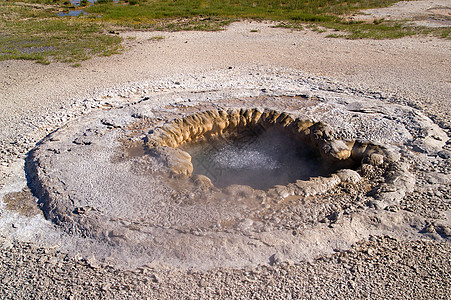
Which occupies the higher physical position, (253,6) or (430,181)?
(253,6)

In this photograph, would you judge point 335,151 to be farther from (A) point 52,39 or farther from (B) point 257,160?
(A) point 52,39

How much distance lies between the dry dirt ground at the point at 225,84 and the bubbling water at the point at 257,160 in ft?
5.18

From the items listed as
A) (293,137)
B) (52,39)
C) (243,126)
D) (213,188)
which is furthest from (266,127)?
(52,39)

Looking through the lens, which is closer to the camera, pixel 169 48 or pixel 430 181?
pixel 430 181

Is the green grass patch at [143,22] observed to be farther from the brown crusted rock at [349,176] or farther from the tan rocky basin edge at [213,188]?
the brown crusted rock at [349,176]

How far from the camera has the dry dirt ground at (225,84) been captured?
10.3ft

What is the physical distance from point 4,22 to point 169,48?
27.0ft

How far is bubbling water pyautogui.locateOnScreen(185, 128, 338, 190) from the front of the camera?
5.24m

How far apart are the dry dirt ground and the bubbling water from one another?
1.58m

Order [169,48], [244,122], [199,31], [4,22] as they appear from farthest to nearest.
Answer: [4,22] < [199,31] < [169,48] < [244,122]

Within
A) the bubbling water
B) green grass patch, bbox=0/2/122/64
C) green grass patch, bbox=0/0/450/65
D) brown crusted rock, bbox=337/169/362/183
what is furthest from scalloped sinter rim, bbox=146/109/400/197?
green grass patch, bbox=0/2/122/64

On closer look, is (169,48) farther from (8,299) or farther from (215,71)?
(8,299)

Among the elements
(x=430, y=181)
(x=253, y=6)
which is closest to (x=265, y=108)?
(x=430, y=181)

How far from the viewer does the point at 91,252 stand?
356 cm
